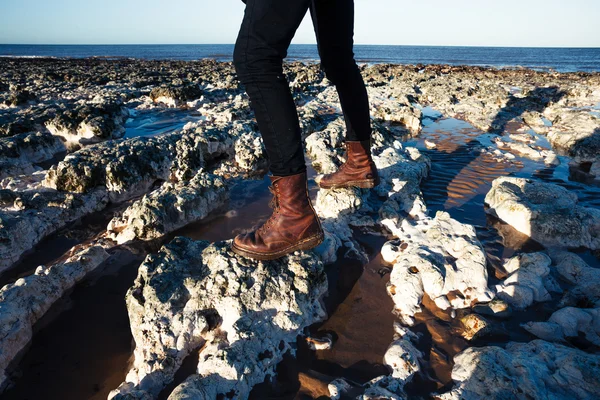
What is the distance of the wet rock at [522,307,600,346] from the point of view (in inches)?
76.5

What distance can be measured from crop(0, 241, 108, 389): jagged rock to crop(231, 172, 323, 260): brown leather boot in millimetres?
1394

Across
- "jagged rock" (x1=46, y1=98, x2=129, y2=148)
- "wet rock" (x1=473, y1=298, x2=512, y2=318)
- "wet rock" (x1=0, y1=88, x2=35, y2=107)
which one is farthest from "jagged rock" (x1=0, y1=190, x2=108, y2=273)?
"wet rock" (x1=0, y1=88, x2=35, y2=107)

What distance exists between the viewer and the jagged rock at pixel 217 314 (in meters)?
1.70

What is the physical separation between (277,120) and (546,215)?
116 inches

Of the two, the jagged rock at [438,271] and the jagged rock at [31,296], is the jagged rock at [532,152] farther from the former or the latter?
the jagged rock at [31,296]

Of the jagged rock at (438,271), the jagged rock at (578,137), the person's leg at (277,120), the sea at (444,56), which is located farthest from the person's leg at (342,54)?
the sea at (444,56)

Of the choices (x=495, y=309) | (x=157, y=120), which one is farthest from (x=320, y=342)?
(x=157, y=120)

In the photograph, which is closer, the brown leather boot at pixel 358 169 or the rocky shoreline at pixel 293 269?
the rocky shoreline at pixel 293 269

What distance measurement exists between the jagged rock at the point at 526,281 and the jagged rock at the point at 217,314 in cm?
133

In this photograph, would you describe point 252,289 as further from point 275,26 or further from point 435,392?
point 275,26

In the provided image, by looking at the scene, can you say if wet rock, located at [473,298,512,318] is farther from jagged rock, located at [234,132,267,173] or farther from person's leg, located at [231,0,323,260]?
jagged rock, located at [234,132,267,173]

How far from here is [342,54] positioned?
2.27m

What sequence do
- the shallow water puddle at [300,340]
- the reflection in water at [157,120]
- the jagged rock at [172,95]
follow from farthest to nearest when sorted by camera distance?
the jagged rock at [172,95] → the reflection in water at [157,120] → the shallow water puddle at [300,340]

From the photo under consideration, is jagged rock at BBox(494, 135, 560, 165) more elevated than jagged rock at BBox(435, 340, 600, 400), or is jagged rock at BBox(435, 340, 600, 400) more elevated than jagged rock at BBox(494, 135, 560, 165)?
jagged rock at BBox(494, 135, 560, 165)
